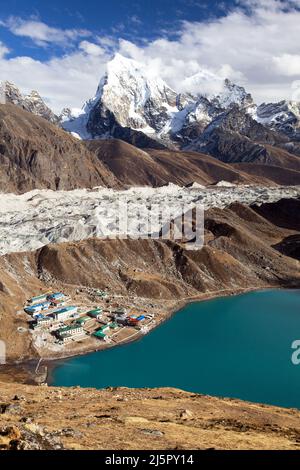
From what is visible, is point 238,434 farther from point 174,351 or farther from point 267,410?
point 174,351

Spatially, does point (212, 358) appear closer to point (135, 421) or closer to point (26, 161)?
point (135, 421)

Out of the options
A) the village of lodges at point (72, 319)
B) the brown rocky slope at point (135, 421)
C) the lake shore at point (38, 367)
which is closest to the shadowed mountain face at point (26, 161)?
the village of lodges at point (72, 319)

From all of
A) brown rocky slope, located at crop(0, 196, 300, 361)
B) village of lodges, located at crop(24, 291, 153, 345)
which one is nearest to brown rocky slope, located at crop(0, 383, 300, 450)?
village of lodges, located at crop(24, 291, 153, 345)

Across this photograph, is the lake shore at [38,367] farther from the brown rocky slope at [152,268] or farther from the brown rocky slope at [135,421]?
the brown rocky slope at [135,421]

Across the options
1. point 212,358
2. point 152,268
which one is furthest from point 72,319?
point 152,268
